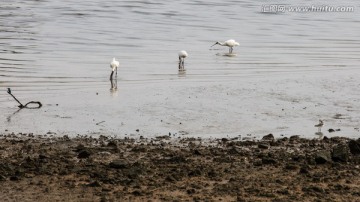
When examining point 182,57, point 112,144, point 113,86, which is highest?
point 182,57

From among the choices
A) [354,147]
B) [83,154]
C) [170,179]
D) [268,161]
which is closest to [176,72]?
[354,147]

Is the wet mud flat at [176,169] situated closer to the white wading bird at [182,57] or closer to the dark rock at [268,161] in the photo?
the dark rock at [268,161]

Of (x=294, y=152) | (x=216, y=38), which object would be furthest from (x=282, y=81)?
(x=216, y=38)

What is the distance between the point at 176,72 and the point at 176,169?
9644mm

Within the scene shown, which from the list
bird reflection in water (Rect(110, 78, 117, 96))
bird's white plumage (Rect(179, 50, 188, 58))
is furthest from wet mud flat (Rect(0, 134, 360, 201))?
bird's white plumage (Rect(179, 50, 188, 58))

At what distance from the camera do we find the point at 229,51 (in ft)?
78.6

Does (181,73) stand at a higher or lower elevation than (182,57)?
lower

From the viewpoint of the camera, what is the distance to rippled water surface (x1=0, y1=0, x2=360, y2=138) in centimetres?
1263

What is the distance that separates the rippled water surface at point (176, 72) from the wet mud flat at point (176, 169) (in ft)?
3.23

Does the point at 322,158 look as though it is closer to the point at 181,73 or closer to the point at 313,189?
the point at 313,189

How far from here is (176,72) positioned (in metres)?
18.9

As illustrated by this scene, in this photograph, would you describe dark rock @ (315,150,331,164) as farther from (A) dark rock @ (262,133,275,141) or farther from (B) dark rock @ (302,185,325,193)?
(A) dark rock @ (262,133,275,141)

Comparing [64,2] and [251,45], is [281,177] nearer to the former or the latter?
[251,45]

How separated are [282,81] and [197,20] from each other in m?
16.1
